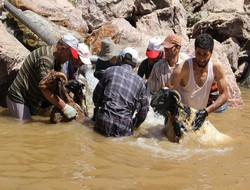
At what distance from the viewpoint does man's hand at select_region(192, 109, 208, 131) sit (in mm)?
4492

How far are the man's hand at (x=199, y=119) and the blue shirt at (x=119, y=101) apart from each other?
0.70 meters

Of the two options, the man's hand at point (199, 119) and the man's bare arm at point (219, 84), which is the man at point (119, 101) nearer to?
the man's hand at point (199, 119)

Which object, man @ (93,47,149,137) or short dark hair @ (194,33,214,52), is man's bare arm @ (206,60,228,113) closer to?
short dark hair @ (194,33,214,52)

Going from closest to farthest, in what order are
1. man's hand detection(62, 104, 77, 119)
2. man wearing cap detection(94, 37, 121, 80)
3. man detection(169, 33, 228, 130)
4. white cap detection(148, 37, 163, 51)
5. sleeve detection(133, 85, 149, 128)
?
man detection(169, 33, 228, 130), sleeve detection(133, 85, 149, 128), man's hand detection(62, 104, 77, 119), white cap detection(148, 37, 163, 51), man wearing cap detection(94, 37, 121, 80)

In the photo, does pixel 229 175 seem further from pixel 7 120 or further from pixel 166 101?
pixel 7 120

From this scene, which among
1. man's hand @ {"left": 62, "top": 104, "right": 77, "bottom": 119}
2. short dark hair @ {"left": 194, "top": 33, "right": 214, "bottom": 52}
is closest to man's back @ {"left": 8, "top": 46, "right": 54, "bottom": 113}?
man's hand @ {"left": 62, "top": 104, "right": 77, "bottom": 119}

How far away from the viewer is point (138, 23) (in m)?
11.7

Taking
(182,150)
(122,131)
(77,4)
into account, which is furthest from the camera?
(77,4)

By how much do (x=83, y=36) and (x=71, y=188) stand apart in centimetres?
686

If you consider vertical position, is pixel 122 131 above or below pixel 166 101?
below

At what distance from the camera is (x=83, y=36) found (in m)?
9.57

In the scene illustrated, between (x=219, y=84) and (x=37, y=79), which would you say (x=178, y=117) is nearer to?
(x=219, y=84)

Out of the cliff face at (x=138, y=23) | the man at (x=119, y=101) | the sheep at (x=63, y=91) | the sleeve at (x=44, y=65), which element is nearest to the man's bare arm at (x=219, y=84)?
the man at (x=119, y=101)

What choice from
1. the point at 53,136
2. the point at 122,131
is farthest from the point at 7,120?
the point at 122,131
